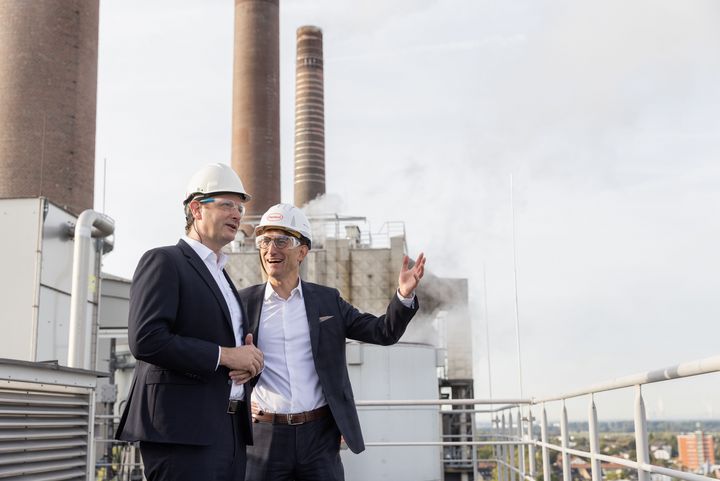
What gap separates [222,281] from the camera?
266cm

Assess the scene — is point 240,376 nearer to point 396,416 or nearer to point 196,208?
point 196,208

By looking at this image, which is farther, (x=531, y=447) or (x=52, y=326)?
(x=52, y=326)

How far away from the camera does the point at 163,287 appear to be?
239cm

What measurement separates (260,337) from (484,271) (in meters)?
28.4

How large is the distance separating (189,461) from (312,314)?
3.29ft

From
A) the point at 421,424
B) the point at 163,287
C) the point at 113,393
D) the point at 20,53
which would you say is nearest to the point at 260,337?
the point at 163,287

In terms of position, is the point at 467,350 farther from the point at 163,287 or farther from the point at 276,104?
the point at 163,287

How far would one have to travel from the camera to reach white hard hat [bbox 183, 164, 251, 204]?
261 cm

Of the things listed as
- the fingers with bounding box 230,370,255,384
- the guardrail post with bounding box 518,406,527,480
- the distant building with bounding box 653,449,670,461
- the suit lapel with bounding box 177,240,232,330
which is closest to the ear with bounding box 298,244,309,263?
the suit lapel with bounding box 177,240,232,330

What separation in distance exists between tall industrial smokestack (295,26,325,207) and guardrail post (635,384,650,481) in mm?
32544

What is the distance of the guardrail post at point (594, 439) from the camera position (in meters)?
3.90

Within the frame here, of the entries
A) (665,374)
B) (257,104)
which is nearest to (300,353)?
(665,374)

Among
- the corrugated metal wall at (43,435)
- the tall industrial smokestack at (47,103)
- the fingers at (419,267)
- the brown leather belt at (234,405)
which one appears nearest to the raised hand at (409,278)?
the fingers at (419,267)

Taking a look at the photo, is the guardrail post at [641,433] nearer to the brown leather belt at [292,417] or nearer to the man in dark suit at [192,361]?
the brown leather belt at [292,417]
